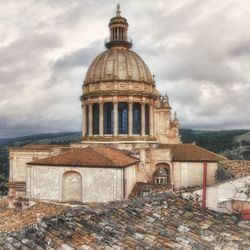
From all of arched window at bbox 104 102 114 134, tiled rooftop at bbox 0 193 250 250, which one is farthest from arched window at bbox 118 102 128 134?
tiled rooftop at bbox 0 193 250 250

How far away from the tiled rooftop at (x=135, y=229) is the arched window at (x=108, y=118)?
25018 millimetres

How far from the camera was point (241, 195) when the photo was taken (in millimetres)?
13352

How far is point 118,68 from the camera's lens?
3506cm

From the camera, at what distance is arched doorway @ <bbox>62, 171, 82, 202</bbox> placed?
25422 mm

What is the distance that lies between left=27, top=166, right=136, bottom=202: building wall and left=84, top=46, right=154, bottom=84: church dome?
1099cm

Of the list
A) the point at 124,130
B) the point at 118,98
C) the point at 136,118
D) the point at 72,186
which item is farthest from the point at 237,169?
the point at 118,98

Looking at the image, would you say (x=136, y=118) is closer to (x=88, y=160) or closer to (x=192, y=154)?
(x=192, y=154)

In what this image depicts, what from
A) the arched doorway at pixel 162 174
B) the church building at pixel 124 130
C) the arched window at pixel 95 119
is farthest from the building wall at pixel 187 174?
the arched window at pixel 95 119

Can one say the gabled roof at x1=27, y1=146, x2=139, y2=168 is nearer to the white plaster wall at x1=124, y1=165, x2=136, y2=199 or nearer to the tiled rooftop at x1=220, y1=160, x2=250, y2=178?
the white plaster wall at x1=124, y1=165, x2=136, y2=199

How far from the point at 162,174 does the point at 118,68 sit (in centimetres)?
1080

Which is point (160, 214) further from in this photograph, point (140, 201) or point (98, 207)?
point (98, 207)

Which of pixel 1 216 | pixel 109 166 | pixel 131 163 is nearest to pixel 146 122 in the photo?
pixel 131 163

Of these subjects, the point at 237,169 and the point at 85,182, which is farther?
the point at 85,182

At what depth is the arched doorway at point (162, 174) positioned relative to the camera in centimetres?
3225
